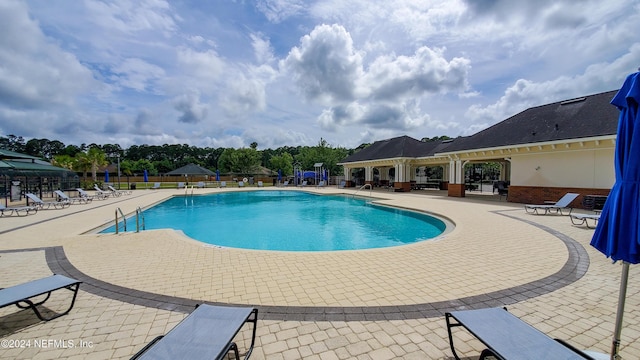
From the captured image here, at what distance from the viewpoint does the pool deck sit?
8.82ft

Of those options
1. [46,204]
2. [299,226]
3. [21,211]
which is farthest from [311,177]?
[21,211]

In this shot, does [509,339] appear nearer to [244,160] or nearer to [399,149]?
[399,149]

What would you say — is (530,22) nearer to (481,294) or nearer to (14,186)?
(481,294)

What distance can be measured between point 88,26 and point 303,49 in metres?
9.35

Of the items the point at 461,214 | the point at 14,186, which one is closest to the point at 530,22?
the point at 461,214

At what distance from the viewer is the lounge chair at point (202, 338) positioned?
6.51 feet

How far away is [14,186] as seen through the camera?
1620 centimetres

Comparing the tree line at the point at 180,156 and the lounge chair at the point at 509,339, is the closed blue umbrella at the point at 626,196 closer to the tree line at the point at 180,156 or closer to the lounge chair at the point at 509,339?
the lounge chair at the point at 509,339

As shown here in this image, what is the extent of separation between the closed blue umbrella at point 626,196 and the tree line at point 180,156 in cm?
3947

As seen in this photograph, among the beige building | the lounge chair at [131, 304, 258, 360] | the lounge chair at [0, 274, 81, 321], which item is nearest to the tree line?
the beige building

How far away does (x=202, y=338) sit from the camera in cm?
218

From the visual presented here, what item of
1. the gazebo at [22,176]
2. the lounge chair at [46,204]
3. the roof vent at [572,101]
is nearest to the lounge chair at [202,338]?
the lounge chair at [46,204]

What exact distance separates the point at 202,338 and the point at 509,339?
246cm

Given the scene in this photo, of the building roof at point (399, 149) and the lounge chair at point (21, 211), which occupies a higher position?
the building roof at point (399, 149)
